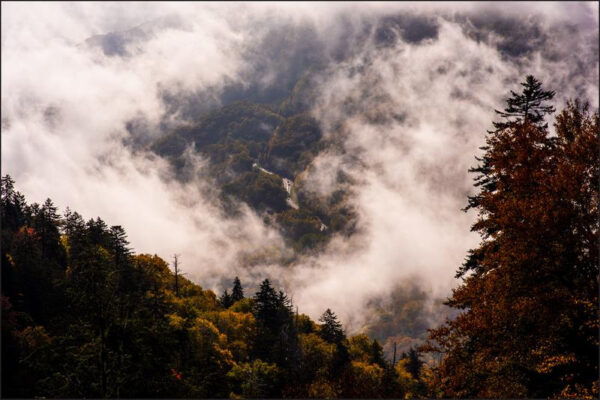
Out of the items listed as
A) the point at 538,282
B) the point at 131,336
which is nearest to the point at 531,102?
the point at 538,282

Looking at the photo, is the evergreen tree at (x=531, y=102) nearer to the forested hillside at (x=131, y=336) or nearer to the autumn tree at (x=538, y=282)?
the autumn tree at (x=538, y=282)

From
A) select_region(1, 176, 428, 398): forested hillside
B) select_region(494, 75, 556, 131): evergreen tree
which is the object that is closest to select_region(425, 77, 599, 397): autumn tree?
select_region(1, 176, 428, 398): forested hillside

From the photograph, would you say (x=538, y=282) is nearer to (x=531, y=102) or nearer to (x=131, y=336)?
(x=531, y=102)

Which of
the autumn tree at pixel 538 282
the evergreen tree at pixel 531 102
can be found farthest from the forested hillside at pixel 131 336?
the evergreen tree at pixel 531 102

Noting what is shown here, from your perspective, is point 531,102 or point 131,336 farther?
point 531,102

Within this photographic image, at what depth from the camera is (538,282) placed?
62.0ft

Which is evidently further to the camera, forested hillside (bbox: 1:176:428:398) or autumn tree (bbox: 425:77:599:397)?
forested hillside (bbox: 1:176:428:398)

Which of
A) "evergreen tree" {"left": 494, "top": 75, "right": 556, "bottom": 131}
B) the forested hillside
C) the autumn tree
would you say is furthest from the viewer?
"evergreen tree" {"left": 494, "top": 75, "right": 556, "bottom": 131}

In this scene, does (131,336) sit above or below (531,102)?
below

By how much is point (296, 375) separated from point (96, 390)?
6143cm

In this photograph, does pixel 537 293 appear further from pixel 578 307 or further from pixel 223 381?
pixel 223 381

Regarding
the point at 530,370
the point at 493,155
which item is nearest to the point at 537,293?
the point at 530,370

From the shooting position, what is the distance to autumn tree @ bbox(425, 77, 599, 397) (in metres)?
18.0

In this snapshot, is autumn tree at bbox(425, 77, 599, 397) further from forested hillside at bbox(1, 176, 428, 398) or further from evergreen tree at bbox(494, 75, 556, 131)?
evergreen tree at bbox(494, 75, 556, 131)
